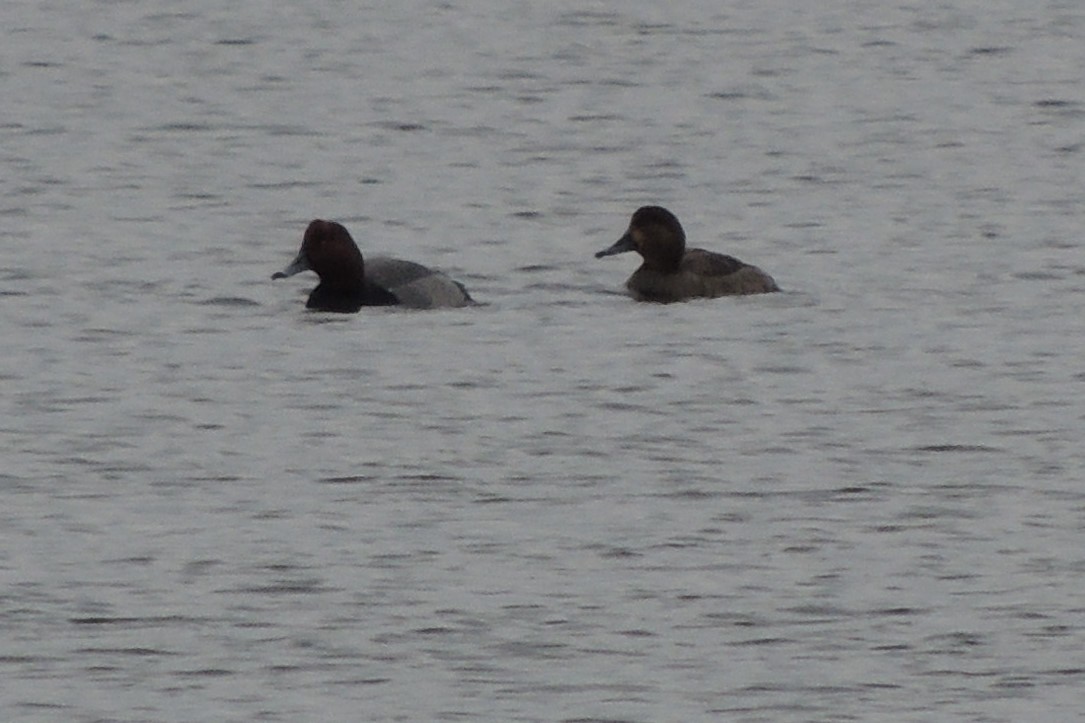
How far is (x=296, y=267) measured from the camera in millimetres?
18594

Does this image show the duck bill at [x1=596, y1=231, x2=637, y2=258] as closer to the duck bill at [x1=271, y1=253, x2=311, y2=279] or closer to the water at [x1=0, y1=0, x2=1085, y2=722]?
the water at [x1=0, y1=0, x2=1085, y2=722]

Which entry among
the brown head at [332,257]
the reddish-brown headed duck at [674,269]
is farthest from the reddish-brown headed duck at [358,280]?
the reddish-brown headed duck at [674,269]

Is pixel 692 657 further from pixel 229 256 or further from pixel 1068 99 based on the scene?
pixel 1068 99

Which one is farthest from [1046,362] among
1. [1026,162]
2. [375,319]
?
[1026,162]

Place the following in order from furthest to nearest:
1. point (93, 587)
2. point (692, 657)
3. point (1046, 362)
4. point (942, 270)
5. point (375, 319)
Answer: point (942, 270)
point (375, 319)
point (1046, 362)
point (93, 587)
point (692, 657)

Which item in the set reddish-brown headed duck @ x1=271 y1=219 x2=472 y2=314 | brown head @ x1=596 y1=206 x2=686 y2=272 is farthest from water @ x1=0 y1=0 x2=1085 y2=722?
brown head @ x1=596 y1=206 x2=686 y2=272

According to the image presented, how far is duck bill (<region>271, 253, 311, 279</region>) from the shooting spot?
18469mm

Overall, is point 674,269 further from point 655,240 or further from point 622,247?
point 622,247

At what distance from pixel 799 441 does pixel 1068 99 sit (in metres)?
15.9

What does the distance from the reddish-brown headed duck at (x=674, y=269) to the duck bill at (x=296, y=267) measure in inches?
80.6

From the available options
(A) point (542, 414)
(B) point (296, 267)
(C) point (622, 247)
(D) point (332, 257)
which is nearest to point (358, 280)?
(D) point (332, 257)

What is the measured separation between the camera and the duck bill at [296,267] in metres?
18.5

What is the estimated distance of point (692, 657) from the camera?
10.4 metres

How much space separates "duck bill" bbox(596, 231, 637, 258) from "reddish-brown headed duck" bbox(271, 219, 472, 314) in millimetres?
1514
